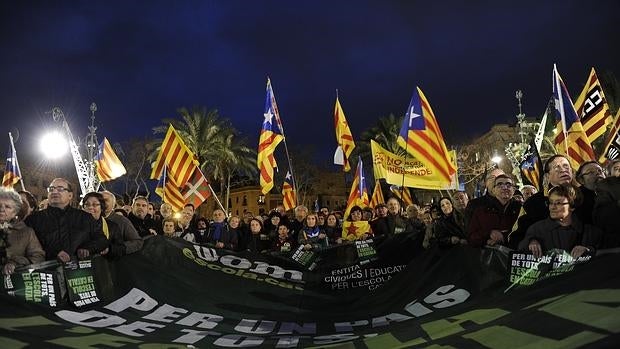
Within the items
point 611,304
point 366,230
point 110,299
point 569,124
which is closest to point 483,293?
point 611,304

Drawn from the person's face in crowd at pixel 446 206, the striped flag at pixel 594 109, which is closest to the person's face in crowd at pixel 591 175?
the person's face in crowd at pixel 446 206

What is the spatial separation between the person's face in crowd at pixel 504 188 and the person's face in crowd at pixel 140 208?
6.94 meters

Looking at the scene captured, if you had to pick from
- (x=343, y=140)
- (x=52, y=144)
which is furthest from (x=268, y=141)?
(x=52, y=144)

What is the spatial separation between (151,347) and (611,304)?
367 centimetres

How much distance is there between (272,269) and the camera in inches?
299

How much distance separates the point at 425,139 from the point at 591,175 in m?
4.28

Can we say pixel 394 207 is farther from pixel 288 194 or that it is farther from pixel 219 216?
pixel 288 194

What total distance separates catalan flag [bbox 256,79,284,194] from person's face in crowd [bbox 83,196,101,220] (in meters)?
6.49

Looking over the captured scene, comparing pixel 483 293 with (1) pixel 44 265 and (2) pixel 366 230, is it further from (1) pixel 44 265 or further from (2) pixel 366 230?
→ (2) pixel 366 230

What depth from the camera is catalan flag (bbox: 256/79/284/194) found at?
1295cm

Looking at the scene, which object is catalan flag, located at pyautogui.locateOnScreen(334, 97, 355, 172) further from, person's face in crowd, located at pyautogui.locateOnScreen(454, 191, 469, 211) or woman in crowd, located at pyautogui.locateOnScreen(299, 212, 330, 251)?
person's face in crowd, located at pyautogui.locateOnScreen(454, 191, 469, 211)

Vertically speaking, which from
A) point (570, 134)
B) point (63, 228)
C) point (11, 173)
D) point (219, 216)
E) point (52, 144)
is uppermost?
point (52, 144)

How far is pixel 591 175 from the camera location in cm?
552

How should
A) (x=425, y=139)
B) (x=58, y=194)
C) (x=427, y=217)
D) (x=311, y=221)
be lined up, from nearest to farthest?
(x=58, y=194) → (x=427, y=217) → (x=425, y=139) → (x=311, y=221)
